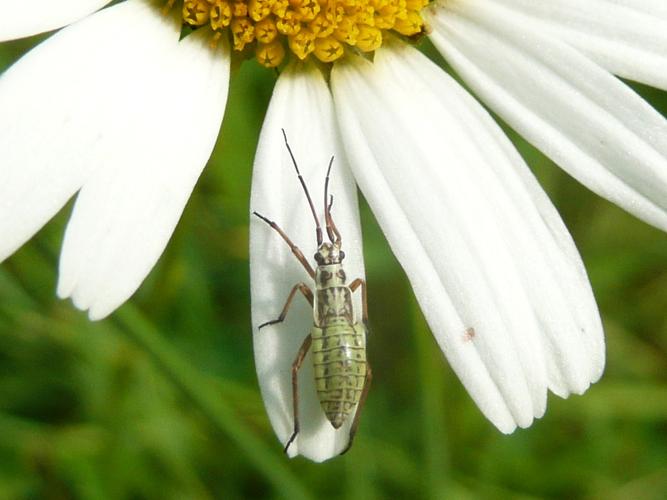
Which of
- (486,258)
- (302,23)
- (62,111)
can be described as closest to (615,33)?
(486,258)

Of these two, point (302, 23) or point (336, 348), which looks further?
point (302, 23)

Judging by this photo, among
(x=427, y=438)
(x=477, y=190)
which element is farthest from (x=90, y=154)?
(x=427, y=438)

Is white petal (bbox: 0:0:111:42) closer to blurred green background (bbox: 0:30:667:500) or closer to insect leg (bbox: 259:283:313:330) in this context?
insect leg (bbox: 259:283:313:330)

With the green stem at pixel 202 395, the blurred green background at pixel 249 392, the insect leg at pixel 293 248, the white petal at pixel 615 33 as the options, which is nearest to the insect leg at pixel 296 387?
the insect leg at pixel 293 248

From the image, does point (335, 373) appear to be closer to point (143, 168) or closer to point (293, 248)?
point (293, 248)

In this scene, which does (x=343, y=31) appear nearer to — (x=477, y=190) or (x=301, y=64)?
(x=301, y=64)

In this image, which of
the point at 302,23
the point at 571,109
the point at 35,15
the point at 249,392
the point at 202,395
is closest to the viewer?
the point at 35,15

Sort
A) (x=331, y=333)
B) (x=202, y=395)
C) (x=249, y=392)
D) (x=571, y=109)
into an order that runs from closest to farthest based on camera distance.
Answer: (x=331, y=333), (x=571, y=109), (x=202, y=395), (x=249, y=392)
